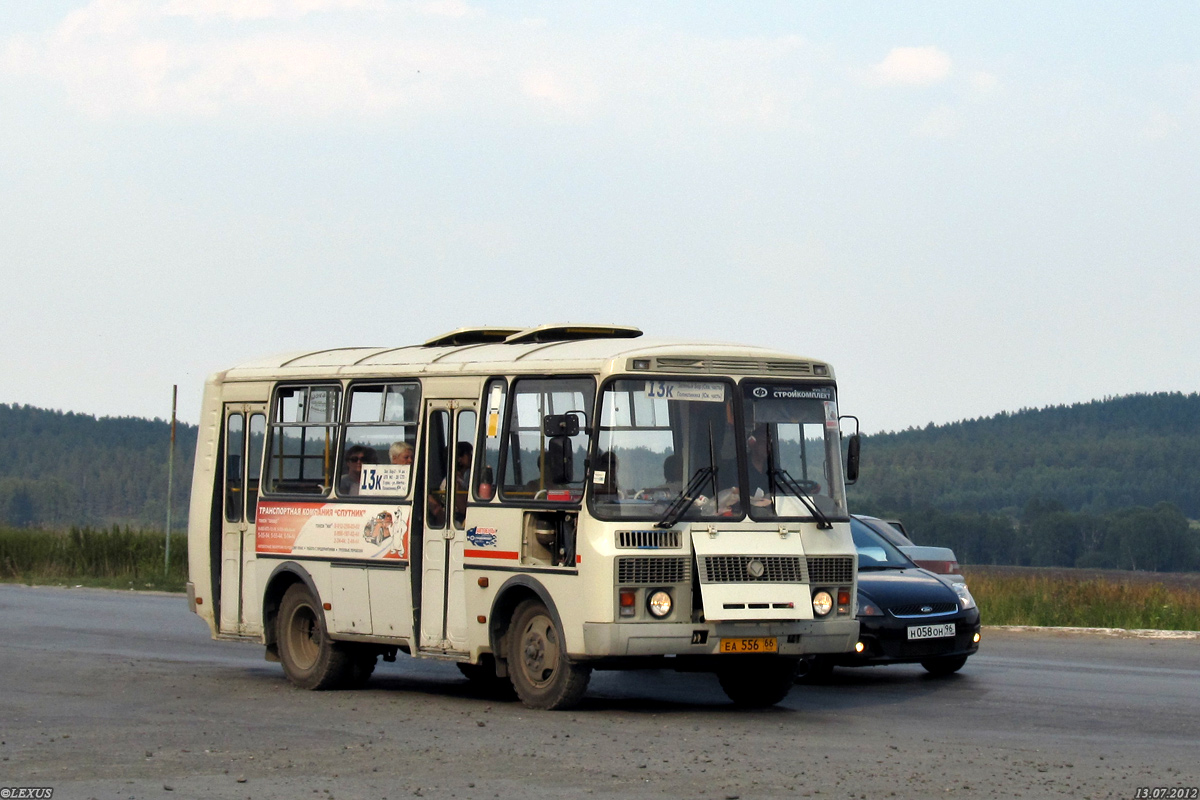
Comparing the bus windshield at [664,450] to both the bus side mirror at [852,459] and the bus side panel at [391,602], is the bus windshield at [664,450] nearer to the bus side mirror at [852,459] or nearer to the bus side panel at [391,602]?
the bus side mirror at [852,459]

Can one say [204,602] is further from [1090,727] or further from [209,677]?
[1090,727]

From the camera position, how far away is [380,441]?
50.2 feet

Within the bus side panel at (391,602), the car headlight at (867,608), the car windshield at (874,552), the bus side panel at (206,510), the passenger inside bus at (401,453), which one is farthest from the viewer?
the car windshield at (874,552)

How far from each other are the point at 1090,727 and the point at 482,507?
4977mm

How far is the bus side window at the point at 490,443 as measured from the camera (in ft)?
46.2

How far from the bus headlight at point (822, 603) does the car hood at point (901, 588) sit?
105 inches

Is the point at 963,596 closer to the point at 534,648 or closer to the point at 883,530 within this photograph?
the point at 883,530

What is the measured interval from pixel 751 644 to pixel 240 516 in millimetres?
5972

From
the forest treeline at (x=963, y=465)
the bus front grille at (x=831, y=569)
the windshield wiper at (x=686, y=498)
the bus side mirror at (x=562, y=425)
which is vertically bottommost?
the bus front grille at (x=831, y=569)

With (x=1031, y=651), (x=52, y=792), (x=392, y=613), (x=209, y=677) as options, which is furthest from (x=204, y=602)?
(x=1031, y=651)

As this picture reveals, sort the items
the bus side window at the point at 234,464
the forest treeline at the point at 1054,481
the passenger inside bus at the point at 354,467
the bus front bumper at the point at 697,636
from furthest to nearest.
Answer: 1. the forest treeline at the point at 1054,481
2. the bus side window at the point at 234,464
3. the passenger inside bus at the point at 354,467
4. the bus front bumper at the point at 697,636

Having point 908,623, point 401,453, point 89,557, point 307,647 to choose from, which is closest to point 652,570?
point 401,453

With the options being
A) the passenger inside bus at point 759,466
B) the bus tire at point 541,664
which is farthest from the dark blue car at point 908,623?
the bus tire at point 541,664

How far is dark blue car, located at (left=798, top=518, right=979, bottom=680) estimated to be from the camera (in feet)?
52.3
